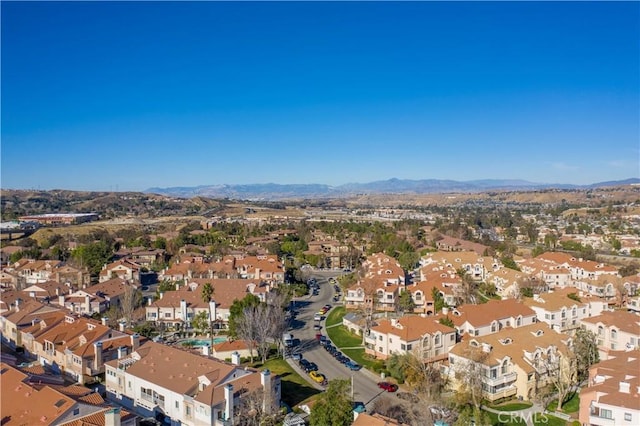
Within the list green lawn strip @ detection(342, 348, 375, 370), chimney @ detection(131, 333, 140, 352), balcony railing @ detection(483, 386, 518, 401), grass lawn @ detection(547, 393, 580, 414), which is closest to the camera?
grass lawn @ detection(547, 393, 580, 414)

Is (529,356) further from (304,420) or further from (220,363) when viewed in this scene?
(220,363)

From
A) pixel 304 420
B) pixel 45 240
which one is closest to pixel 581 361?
pixel 304 420

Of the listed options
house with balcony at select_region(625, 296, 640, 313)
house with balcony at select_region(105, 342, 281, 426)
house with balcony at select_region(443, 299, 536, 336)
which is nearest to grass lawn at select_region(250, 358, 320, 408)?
house with balcony at select_region(105, 342, 281, 426)

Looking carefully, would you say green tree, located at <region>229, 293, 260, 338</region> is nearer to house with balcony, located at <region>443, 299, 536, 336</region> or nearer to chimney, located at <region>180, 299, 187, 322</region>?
chimney, located at <region>180, 299, 187, 322</region>

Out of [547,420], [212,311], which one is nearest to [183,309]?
[212,311]

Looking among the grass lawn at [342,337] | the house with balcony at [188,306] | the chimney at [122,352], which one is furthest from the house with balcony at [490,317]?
the chimney at [122,352]

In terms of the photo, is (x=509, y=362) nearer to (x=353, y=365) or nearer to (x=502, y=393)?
(x=502, y=393)

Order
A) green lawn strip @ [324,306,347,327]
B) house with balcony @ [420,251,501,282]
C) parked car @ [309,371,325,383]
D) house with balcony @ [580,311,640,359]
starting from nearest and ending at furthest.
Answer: parked car @ [309,371,325,383]
house with balcony @ [580,311,640,359]
green lawn strip @ [324,306,347,327]
house with balcony @ [420,251,501,282]
